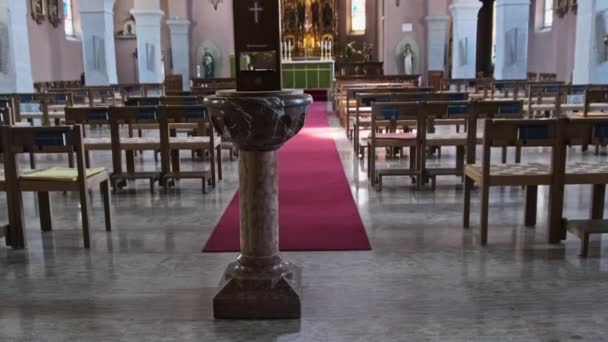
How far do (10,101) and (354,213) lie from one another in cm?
488

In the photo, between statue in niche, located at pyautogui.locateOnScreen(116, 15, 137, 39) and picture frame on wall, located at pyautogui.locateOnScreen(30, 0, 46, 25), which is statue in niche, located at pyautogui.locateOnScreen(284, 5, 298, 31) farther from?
picture frame on wall, located at pyautogui.locateOnScreen(30, 0, 46, 25)

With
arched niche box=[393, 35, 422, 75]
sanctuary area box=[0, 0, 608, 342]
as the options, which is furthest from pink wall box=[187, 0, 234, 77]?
sanctuary area box=[0, 0, 608, 342]

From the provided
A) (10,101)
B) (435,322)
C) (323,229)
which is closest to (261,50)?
(435,322)

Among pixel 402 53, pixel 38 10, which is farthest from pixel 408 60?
pixel 38 10

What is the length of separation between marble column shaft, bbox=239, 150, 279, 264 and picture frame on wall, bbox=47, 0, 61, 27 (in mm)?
17704

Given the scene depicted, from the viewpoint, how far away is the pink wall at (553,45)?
52.9 feet

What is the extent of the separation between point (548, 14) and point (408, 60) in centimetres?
451

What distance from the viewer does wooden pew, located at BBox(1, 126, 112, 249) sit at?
412 cm

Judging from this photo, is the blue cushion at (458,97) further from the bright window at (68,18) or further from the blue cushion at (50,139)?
the bright window at (68,18)

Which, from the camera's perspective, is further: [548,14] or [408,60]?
[408,60]

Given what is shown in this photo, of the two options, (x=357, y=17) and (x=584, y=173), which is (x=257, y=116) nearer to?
(x=584, y=173)

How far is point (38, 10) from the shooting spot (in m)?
17.6

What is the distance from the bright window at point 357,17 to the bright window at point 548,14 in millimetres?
6997

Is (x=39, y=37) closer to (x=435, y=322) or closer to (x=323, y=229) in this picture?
(x=323, y=229)
